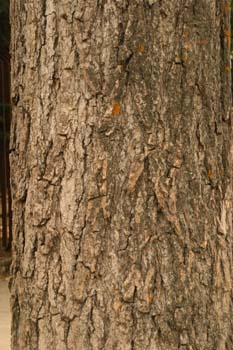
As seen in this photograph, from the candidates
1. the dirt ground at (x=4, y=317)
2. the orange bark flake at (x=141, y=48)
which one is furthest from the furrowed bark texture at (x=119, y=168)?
the dirt ground at (x=4, y=317)

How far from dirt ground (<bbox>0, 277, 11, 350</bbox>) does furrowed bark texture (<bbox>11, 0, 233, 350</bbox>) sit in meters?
3.14

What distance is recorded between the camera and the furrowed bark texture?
9.09 ft

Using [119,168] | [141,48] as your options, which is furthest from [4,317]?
[141,48]

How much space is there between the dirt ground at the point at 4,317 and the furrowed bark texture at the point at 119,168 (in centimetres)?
314

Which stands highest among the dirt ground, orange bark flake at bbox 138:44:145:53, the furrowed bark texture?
orange bark flake at bbox 138:44:145:53

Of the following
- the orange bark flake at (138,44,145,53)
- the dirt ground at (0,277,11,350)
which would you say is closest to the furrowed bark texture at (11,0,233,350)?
the orange bark flake at (138,44,145,53)

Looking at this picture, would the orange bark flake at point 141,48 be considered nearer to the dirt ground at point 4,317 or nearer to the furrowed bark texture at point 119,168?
the furrowed bark texture at point 119,168

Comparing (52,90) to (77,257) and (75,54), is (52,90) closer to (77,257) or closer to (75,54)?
(75,54)

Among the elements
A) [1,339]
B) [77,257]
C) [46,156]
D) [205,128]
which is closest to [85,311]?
[77,257]

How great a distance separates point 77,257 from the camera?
110 inches

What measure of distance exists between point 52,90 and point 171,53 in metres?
0.40

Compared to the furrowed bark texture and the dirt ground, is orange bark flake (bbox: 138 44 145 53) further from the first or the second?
the dirt ground

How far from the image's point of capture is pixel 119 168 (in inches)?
109

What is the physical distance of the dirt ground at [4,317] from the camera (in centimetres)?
600
